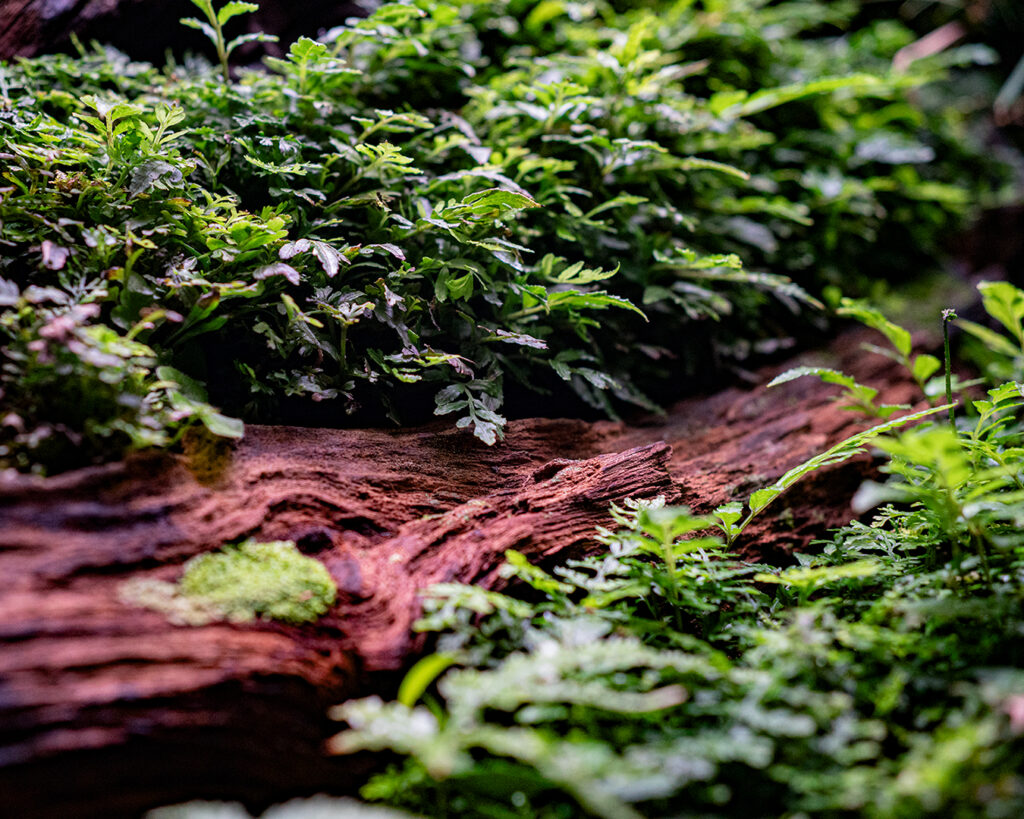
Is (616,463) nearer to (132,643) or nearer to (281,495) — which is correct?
(281,495)

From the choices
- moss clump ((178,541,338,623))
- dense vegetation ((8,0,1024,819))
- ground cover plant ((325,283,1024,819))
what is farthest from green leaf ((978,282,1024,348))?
moss clump ((178,541,338,623))

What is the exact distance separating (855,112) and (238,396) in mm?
4322

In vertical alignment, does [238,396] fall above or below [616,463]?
above

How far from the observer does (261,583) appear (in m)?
1.59

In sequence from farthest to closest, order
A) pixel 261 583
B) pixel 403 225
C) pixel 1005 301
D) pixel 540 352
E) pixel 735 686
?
pixel 540 352 → pixel 403 225 → pixel 1005 301 → pixel 261 583 → pixel 735 686

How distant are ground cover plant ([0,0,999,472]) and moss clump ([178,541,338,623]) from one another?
0.37 m

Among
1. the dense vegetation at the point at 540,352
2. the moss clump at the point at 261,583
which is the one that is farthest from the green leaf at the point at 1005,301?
the moss clump at the point at 261,583

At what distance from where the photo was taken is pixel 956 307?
13.1 ft

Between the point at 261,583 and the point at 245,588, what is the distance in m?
0.04

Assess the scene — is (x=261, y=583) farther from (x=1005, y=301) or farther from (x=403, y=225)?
(x=1005, y=301)

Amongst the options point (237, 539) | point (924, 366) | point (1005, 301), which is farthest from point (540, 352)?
point (1005, 301)

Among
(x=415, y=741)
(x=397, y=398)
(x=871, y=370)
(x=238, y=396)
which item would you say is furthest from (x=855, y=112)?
(x=415, y=741)

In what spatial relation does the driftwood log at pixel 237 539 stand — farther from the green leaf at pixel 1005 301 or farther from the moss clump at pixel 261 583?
the green leaf at pixel 1005 301

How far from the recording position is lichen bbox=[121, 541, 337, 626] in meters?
Answer: 1.47
